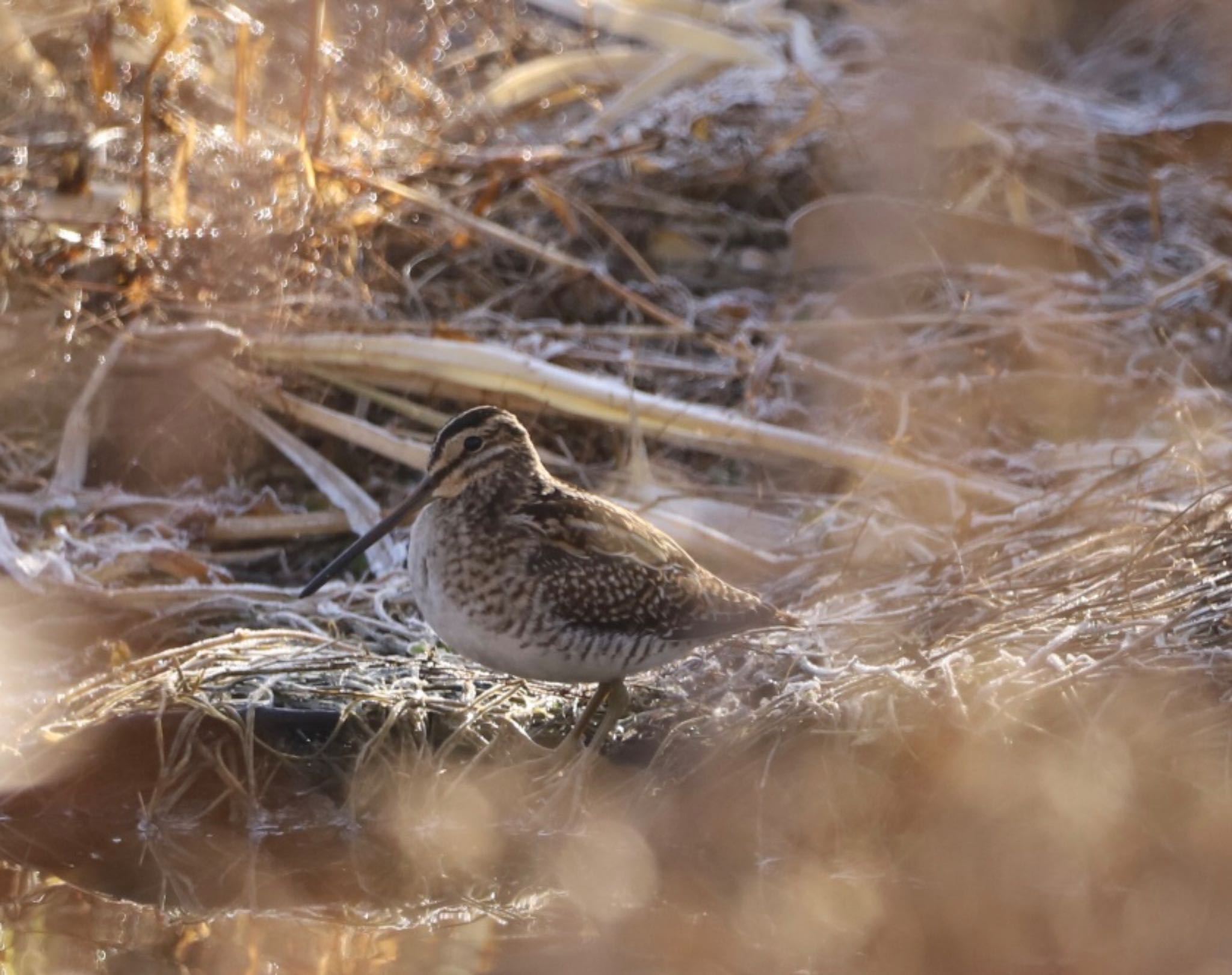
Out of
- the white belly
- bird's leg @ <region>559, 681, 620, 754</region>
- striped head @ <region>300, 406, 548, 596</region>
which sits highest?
striped head @ <region>300, 406, 548, 596</region>

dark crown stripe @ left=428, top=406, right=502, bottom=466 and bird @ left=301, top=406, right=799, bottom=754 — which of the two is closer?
bird @ left=301, top=406, right=799, bottom=754

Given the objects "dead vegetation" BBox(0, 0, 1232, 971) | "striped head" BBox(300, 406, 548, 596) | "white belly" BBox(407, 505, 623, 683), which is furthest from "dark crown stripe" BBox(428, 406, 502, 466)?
"dead vegetation" BBox(0, 0, 1232, 971)

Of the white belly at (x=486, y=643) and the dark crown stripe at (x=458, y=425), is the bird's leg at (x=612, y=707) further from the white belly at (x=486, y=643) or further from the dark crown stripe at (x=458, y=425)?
the dark crown stripe at (x=458, y=425)

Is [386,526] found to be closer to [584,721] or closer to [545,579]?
[545,579]

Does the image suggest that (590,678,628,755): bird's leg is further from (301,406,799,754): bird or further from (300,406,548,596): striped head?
(300,406,548,596): striped head

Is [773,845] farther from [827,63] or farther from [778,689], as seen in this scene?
[827,63]

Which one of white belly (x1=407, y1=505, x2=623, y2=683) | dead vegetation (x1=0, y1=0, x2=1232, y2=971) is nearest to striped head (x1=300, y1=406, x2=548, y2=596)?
white belly (x1=407, y1=505, x2=623, y2=683)

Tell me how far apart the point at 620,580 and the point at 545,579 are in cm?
19

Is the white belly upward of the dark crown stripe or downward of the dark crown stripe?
downward

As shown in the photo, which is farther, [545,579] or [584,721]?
[584,721]

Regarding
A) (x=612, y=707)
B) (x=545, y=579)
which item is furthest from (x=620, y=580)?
(x=612, y=707)

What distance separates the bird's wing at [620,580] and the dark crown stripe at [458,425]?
0.23 m

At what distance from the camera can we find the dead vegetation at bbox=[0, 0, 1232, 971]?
373 cm

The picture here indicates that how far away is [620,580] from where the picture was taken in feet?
12.6
